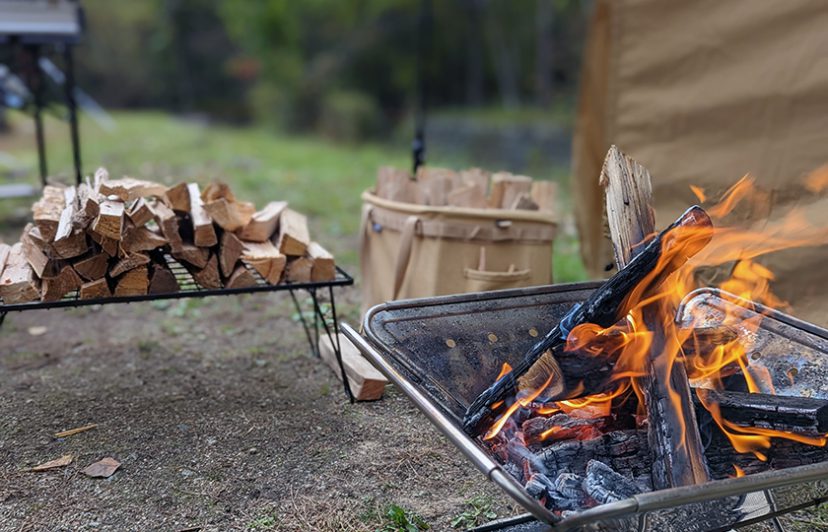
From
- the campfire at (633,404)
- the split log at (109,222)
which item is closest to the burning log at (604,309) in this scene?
the campfire at (633,404)

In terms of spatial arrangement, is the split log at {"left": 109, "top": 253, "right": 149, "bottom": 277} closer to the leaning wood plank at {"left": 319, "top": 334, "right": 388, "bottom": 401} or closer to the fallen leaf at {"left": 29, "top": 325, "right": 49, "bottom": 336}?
the leaning wood plank at {"left": 319, "top": 334, "right": 388, "bottom": 401}

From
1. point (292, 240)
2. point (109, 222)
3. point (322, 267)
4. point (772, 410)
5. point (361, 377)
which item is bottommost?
point (361, 377)

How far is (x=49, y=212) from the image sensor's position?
266cm

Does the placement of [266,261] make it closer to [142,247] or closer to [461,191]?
[142,247]

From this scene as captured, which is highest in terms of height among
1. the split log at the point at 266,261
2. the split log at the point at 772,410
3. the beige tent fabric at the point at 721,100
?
the beige tent fabric at the point at 721,100

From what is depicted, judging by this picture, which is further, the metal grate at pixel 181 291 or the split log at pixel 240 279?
the split log at pixel 240 279

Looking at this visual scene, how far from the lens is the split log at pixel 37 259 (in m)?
2.52

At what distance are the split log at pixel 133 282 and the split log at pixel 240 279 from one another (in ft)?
0.92

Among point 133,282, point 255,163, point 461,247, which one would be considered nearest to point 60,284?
point 133,282

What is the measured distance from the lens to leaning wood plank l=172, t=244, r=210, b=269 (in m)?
2.62

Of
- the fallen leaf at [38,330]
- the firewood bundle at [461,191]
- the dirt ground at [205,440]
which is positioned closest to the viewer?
the dirt ground at [205,440]

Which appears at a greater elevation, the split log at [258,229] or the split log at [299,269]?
the split log at [258,229]

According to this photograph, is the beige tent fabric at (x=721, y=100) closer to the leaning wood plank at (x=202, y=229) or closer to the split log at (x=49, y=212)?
the leaning wood plank at (x=202, y=229)

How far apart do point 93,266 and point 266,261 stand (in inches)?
22.5
